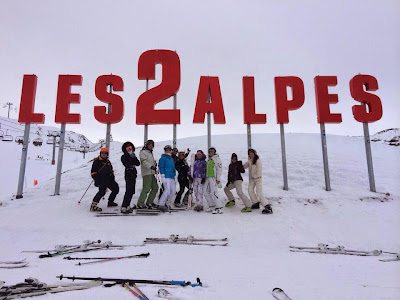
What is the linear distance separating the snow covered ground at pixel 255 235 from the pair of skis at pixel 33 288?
18 centimetres

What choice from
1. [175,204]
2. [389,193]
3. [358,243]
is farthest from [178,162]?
[389,193]

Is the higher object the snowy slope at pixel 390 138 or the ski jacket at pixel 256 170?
the snowy slope at pixel 390 138

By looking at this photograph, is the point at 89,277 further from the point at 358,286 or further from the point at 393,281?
the point at 393,281

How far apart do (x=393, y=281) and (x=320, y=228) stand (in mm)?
3669

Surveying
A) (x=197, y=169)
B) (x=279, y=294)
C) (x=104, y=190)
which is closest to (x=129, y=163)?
(x=104, y=190)

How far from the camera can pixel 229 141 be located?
1916cm

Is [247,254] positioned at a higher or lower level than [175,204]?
lower

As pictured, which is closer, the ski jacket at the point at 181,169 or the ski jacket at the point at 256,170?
the ski jacket at the point at 256,170

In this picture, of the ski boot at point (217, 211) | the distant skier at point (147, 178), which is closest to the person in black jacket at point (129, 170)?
the distant skier at point (147, 178)

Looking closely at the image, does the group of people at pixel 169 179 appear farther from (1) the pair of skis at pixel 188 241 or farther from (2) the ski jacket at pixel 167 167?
(1) the pair of skis at pixel 188 241

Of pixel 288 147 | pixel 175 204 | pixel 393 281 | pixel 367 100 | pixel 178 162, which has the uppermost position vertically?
pixel 367 100

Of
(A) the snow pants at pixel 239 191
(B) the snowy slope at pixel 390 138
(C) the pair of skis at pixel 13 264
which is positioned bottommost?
(C) the pair of skis at pixel 13 264

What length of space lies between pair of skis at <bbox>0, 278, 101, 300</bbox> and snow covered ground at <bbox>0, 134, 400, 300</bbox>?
177 mm

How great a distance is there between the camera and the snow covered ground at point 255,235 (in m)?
3.60
